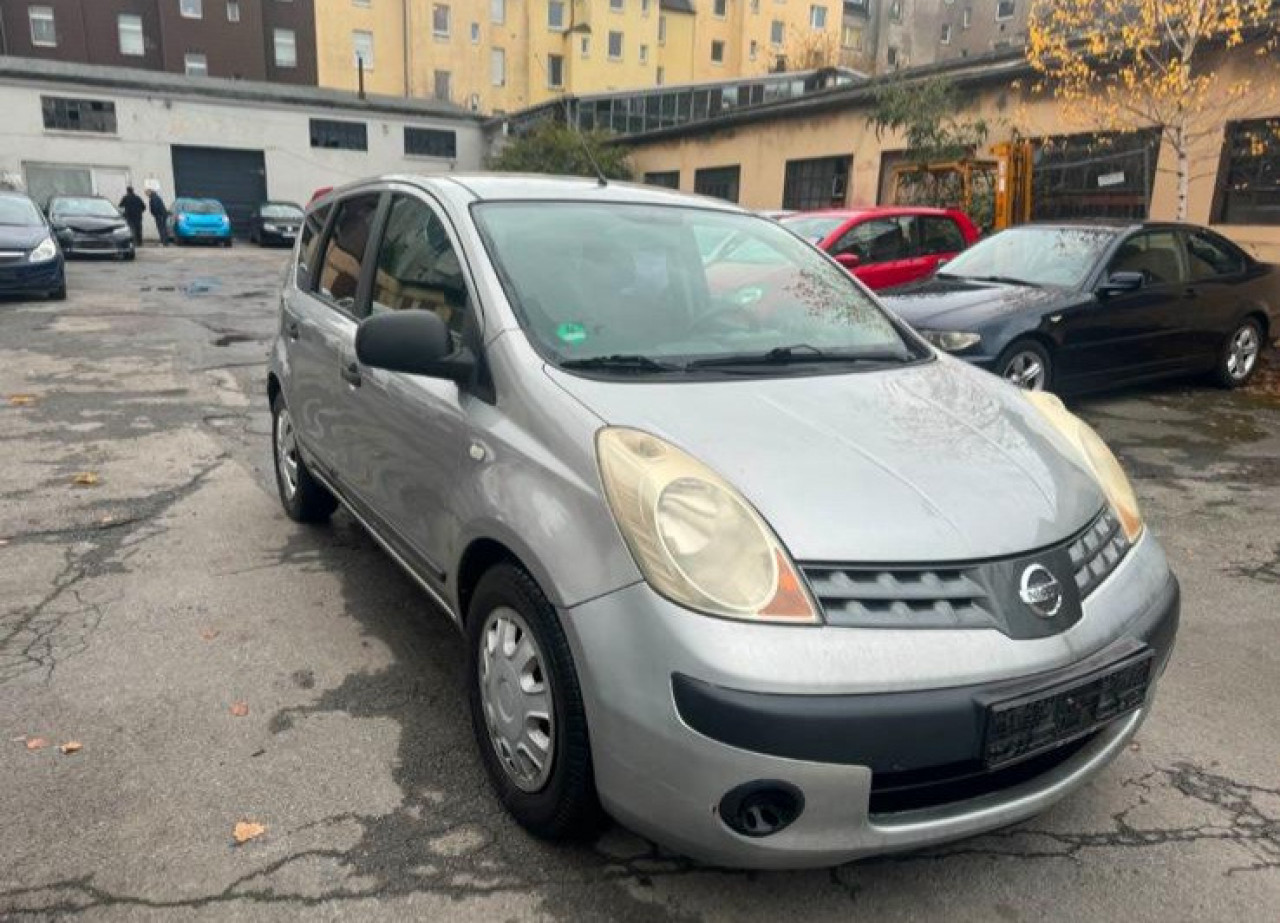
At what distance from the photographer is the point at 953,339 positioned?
21.3 feet

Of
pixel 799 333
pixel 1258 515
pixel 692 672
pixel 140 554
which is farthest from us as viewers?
pixel 1258 515

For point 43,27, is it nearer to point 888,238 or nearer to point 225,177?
point 225,177

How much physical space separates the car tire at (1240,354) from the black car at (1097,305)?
0.01m

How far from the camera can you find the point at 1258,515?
5.23 metres

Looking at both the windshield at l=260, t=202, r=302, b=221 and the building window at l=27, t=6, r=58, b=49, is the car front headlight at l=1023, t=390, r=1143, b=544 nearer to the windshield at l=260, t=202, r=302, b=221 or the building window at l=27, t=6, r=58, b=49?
the windshield at l=260, t=202, r=302, b=221

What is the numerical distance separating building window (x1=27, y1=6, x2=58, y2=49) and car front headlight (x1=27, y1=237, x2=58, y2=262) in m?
39.7

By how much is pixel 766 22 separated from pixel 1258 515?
6049 centimetres

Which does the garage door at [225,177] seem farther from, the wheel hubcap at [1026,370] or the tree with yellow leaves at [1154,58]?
the wheel hubcap at [1026,370]

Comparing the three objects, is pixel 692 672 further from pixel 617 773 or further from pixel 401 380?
pixel 401 380

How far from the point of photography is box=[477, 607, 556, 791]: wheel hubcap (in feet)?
7.55

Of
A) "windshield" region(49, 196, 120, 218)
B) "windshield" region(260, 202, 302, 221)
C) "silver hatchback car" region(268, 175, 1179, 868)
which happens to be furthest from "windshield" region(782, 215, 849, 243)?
"windshield" region(260, 202, 302, 221)

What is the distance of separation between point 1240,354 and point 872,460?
8.31 m

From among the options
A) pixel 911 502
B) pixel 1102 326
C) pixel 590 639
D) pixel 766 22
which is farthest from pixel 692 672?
pixel 766 22

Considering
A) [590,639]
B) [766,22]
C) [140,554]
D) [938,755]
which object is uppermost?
[766,22]
